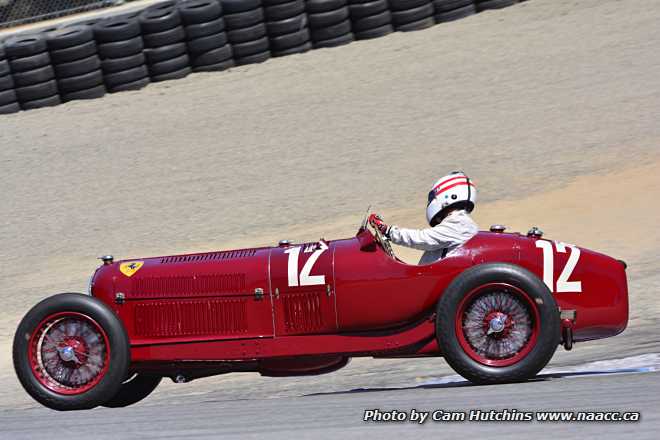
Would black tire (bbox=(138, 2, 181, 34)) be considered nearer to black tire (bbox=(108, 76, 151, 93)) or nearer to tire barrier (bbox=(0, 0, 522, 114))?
tire barrier (bbox=(0, 0, 522, 114))

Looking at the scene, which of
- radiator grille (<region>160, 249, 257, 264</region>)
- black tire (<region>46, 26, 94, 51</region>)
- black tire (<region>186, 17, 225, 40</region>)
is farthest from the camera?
black tire (<region>186, 17, 225, 40</region>)

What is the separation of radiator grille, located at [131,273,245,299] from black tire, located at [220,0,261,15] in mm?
9856

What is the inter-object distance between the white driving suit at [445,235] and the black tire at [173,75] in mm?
10501

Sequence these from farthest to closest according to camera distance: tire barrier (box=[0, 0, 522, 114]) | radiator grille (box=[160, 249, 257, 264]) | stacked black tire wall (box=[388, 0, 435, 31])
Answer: stacked black tire wall (box=[388, 0, 435, 31]), tire barrier (box=[0, 0, 522, 114]), radiator grille (box=[160, 249, 257, 264])

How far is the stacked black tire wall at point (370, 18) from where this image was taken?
16781 millimetres

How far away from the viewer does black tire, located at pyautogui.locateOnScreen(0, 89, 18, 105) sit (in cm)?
1581

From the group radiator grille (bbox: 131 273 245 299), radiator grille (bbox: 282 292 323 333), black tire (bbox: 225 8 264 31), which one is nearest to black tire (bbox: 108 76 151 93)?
black tire (bbox: 225 8 264 31)

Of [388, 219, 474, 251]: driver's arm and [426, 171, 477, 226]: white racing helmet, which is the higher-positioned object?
[426, 171, 477, 226]: white racing helmet

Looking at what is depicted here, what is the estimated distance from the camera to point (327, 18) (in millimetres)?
16672

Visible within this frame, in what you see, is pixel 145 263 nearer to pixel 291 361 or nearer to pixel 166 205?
pixel 291 361

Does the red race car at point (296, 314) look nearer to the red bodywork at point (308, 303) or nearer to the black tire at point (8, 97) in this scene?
the red bodywork at point (308, 303)

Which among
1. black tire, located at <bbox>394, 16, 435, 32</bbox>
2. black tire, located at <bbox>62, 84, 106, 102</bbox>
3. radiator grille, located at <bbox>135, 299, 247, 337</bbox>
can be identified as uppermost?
black tire, located at <bbox>394, 16, 435, 32</bbox>

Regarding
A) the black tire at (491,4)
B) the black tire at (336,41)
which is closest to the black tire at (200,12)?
the black tire at (336,41)

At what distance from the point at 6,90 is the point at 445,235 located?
10.9m
